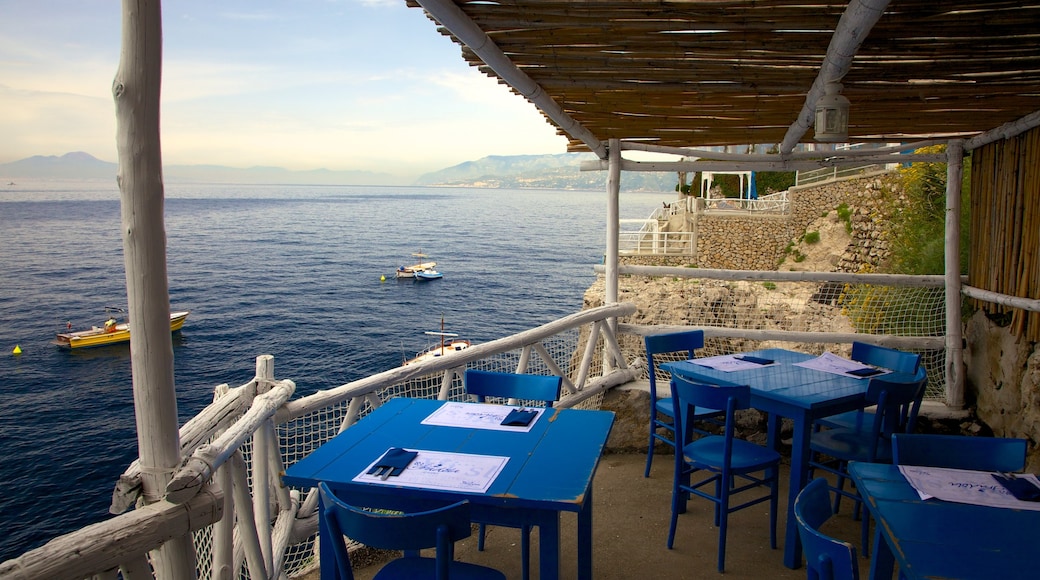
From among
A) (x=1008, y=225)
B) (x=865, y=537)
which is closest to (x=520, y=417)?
(x=865, y=537)

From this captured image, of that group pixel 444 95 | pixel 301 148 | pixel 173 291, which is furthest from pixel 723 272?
pixel 444 95

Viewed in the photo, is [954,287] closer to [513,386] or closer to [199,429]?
[513,386]

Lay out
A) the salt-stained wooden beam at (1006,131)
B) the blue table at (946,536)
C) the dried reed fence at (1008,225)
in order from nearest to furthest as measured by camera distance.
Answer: the blue table at (946,536)
the salt-stained wooden beam at (1006,131)
the dried reed fence at (1008,225)

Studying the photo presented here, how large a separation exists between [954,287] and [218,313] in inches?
1567

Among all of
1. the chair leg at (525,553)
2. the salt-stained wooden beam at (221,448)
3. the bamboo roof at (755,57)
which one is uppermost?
the bamboo roof at (755,57)

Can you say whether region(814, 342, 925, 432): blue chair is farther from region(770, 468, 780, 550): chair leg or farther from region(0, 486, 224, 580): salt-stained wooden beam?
region(0, 486, 224, 580): salt-stained wooden beam

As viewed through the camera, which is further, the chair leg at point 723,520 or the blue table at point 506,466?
the chair leg at point 723,520

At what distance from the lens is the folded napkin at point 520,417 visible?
2.75 m

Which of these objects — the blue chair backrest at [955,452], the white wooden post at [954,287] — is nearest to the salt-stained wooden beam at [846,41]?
the blue chair backrest at [955,452]

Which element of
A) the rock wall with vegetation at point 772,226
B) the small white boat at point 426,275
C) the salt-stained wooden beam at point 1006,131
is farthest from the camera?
the small white boat at point 426,275

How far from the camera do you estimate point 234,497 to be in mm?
2449

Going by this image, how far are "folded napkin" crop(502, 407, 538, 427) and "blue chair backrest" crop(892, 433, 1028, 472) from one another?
1325mm

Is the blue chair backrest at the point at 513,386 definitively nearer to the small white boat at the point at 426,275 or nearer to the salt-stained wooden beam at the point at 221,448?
the salt-stained wooden beam at the point at 221,448

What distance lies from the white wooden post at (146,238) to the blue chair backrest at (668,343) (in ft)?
9.87
